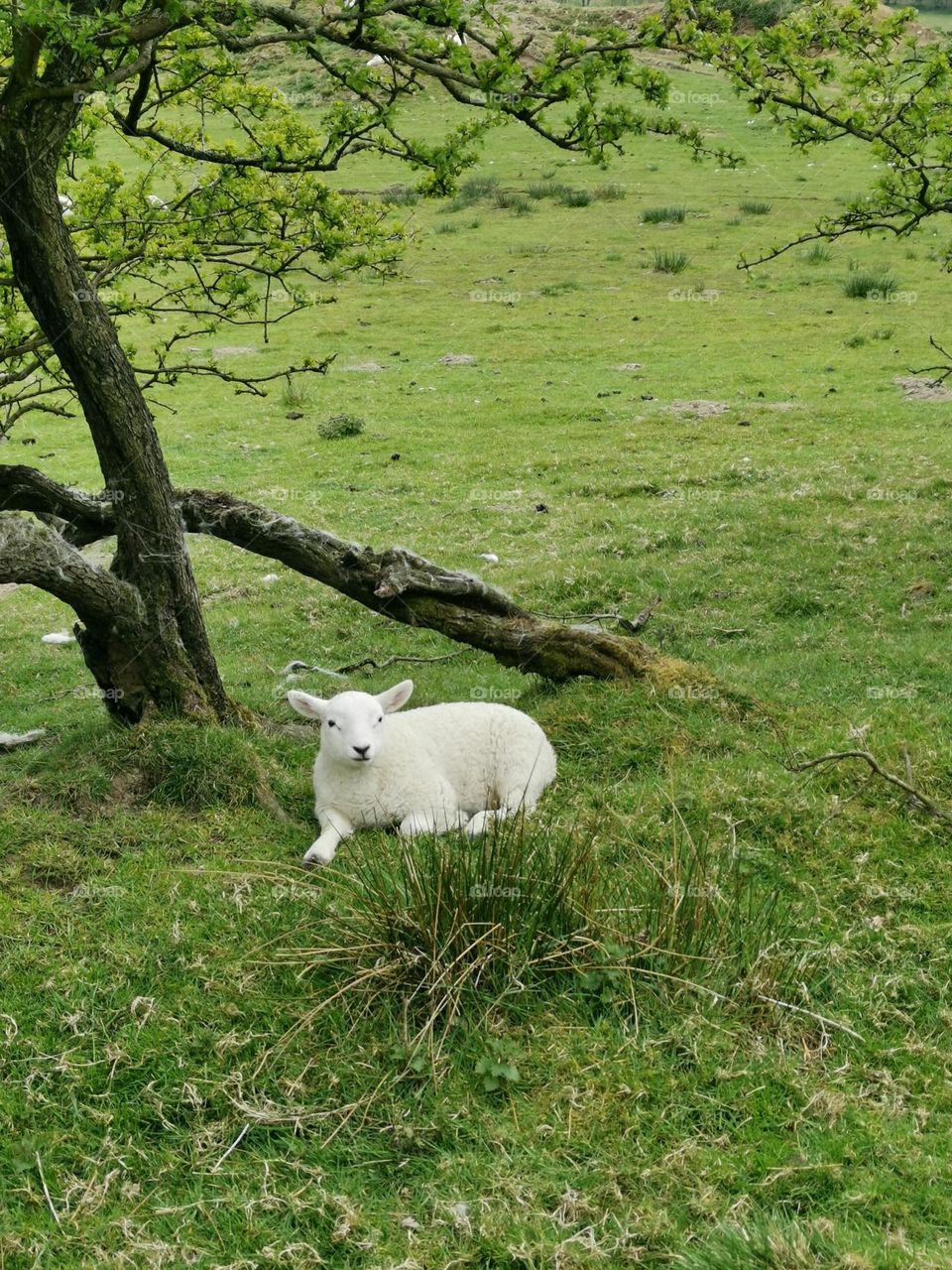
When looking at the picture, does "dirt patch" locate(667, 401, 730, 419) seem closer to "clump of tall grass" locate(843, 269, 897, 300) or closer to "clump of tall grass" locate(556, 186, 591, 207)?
"clump of tall grass" locate(843, 269, 897, 300)

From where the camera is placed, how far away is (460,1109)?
179 inches

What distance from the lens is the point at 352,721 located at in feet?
22.7

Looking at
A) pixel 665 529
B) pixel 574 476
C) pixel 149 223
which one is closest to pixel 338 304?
pixel 574 476

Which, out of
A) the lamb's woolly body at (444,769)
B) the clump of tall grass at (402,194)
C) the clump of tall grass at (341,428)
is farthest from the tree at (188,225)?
the clump of tall grass at (402,194)

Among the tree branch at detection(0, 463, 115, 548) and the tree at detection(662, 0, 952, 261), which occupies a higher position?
the tree at detection(662, 0, 952, 261)

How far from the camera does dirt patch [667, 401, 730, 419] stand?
21.1 m

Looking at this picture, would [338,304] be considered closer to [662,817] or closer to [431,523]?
[431,523]

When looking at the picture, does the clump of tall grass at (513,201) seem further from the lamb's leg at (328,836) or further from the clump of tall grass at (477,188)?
the lamb's leg at (328,836)

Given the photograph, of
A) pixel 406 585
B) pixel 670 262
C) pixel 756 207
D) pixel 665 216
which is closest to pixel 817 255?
pixel 670 262

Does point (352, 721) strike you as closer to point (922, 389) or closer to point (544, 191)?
point (922, 389)

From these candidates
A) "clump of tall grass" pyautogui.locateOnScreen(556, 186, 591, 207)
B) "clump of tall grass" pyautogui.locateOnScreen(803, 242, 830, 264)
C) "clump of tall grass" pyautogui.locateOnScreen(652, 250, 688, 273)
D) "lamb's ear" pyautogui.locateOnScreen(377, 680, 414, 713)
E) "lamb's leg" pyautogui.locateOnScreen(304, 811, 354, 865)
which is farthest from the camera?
"clump of tall grass" pyautogui.locateOnScreen(556, 186, 591, 207)

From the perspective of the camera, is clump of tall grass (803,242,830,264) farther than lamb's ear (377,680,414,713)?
Yes

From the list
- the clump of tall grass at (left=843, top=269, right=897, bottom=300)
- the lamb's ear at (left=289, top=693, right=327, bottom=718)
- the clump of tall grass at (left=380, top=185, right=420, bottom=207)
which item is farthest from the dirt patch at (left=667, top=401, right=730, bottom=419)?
the clump of tall grass at (left=380, top=185, right=420, bottom=207)

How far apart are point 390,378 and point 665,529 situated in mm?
12017
